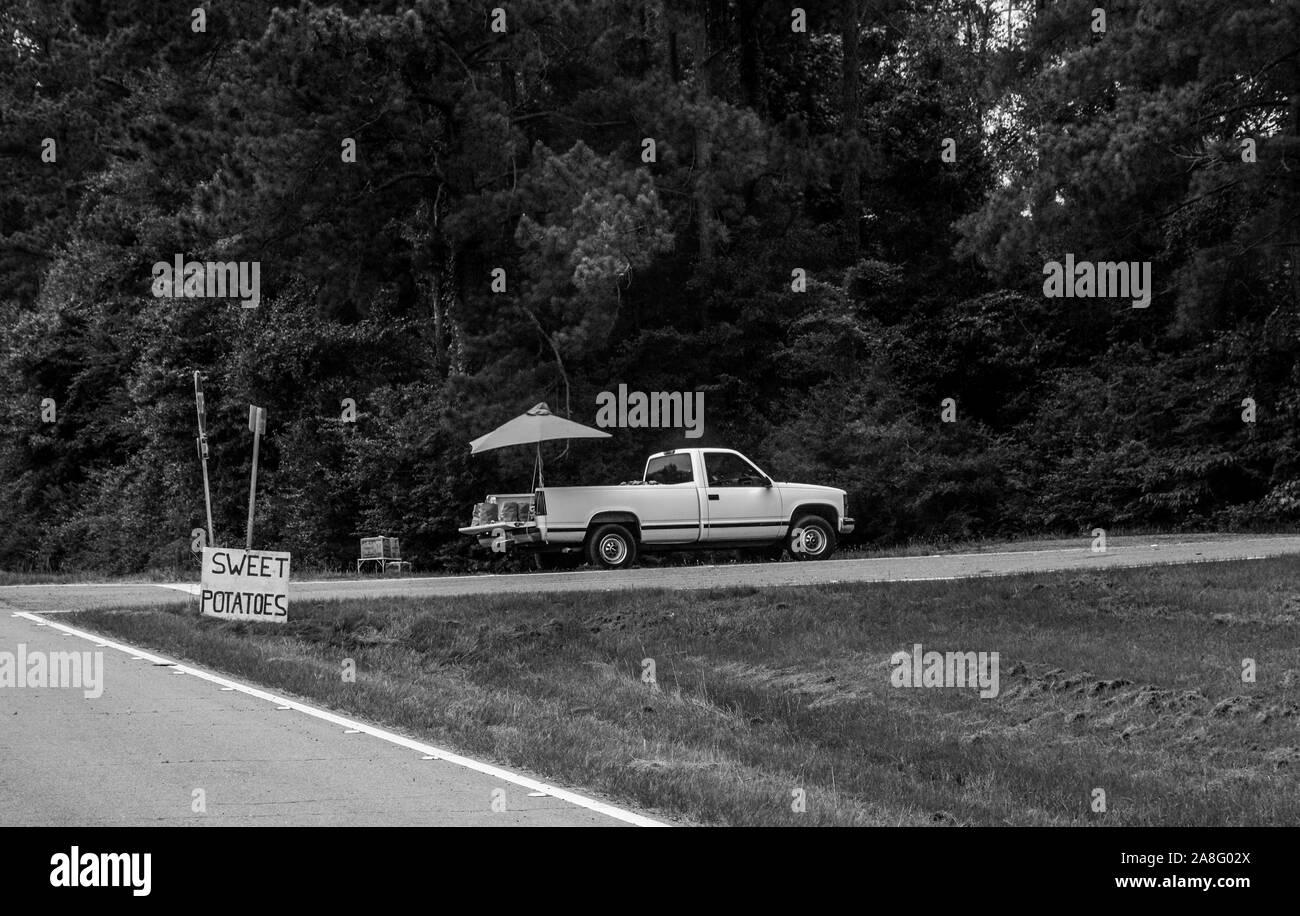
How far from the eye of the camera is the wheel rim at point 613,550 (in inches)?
950

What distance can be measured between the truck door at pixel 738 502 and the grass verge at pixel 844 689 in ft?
18.8

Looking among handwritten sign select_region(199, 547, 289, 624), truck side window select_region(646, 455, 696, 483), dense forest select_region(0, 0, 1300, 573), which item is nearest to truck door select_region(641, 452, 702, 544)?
truck side window select_region(646, 455, 696, 483)

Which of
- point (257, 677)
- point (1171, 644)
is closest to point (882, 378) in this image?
point (1171, 644)

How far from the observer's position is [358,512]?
36.0m

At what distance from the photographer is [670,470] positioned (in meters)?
24.3

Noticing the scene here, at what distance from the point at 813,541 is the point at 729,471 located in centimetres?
187

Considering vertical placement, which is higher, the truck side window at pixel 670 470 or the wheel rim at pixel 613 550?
the truck side window at pixel 670 470

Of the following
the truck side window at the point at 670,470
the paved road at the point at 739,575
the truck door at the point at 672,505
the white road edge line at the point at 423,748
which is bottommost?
the white road edge line at the point at 423,748

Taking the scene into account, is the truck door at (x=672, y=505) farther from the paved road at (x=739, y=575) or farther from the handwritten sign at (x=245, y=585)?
the handwritten sign at (x=245, y=585)

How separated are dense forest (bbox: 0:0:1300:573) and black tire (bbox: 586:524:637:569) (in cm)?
665

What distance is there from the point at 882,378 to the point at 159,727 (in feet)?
84.2

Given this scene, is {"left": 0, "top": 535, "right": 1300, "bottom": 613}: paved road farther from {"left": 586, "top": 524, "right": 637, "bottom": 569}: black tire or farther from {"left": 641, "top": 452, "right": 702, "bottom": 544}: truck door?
{"left": 641, "top": 452, "right": 702, "bottom": 544}: truck door

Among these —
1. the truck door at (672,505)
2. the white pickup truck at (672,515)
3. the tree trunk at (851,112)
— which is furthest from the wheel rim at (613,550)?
the tree trunk at (851,112)

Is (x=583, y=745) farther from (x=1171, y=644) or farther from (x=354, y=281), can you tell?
(x=354, y=281)
